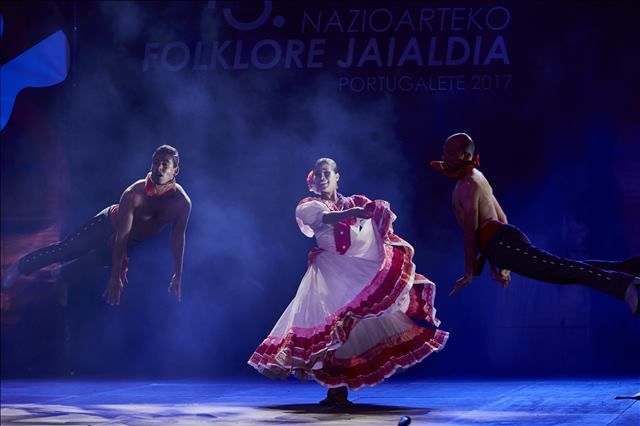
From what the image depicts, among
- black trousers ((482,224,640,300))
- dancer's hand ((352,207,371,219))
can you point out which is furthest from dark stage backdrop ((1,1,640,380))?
black trousers ((482,224,640,300))

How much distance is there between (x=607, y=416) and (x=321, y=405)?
1.76 metres

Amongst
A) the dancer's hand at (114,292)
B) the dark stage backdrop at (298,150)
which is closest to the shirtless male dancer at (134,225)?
the dancer's hand at (114,292)

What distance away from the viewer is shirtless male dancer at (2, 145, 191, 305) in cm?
777

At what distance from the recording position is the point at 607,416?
5902 millimetres

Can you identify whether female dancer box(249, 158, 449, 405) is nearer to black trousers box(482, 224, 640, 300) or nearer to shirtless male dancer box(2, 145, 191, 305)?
black trousers box(482, 224, 640, 300)

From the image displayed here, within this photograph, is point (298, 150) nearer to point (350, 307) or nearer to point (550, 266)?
point (350, 307)

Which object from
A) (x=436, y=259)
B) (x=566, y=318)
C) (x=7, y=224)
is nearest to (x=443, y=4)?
(x=436, y=259)

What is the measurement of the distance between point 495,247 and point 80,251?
3.82 metres

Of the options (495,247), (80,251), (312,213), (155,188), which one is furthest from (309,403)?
(80,251)

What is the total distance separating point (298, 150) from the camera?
8.98 meters

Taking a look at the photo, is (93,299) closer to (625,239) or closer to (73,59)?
(73,59)

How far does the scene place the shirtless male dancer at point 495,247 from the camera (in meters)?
5.76

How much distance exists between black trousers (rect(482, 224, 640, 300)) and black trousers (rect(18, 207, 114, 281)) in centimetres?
340

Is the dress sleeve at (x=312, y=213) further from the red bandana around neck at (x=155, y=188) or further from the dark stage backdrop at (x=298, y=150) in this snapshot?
the dark stage backdrop at (x=298, y=150)
